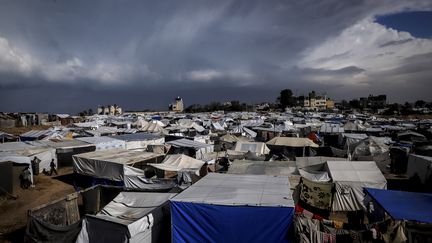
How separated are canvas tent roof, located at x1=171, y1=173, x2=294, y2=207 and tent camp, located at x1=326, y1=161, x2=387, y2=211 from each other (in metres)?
4.05

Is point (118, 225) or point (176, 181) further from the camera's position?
point (176, 181)

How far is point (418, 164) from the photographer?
19.5m

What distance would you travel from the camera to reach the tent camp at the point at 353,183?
14188mm

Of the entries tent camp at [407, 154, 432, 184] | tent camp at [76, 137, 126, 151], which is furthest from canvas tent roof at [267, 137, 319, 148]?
tent camp at [76, 137, 126, 151]

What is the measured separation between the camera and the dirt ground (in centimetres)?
1254

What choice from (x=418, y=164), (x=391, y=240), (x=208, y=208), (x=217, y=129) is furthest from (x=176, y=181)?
(x=217, y=129)

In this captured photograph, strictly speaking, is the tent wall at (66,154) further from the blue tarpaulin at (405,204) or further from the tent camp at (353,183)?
the blue tarpaulin at (405,204)

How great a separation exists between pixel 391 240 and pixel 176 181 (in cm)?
975

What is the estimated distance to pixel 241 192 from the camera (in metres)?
10.3

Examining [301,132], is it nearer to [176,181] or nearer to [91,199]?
[176,181]

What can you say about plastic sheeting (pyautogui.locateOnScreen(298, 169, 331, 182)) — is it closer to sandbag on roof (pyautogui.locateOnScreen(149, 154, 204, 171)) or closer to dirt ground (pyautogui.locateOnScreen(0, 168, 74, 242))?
sandbag on roof (pyautogui.locateOnScreen(149, 154, 204, 171))

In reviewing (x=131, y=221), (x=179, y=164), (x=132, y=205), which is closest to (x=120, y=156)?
(x=179, y=164)

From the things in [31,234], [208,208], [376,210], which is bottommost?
[31,234]

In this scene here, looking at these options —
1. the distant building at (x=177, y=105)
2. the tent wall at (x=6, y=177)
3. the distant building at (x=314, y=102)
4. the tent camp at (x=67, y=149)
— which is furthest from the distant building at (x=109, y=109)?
the tent wall at (x=6, y=177)
